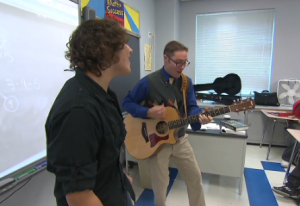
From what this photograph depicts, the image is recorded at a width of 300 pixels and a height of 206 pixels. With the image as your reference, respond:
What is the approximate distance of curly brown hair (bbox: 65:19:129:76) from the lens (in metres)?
0.73

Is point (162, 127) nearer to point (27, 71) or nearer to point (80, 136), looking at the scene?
point (27, 71)

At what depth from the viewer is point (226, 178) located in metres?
2.59

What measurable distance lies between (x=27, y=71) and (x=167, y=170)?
4.04 ft

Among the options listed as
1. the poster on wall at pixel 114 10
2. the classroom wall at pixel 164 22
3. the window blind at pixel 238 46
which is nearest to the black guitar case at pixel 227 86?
the window blind at pixel 238 46

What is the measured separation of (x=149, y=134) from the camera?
180 cm

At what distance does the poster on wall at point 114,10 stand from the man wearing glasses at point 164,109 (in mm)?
981

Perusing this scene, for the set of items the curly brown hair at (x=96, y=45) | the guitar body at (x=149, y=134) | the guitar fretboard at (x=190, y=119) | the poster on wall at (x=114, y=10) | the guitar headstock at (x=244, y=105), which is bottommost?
the guitar body at (x=149, y=134)

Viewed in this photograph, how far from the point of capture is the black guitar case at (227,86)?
355 cm

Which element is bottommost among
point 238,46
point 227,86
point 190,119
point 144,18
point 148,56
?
point 190,119

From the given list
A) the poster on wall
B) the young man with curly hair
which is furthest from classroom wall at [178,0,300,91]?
the young man with curly hair

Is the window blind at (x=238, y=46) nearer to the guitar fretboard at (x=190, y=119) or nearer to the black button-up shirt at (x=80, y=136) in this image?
the guitar fretboard at (x=190, y=119)

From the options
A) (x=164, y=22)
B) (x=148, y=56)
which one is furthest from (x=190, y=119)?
(x=164, y=22)

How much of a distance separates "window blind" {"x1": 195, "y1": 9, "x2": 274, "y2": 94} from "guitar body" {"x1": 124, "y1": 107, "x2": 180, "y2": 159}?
8.84 feet

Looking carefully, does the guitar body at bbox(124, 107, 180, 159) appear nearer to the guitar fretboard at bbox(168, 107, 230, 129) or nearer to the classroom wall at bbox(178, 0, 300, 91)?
the guitar fretboard at bbox(168, 107, 230, 129)
